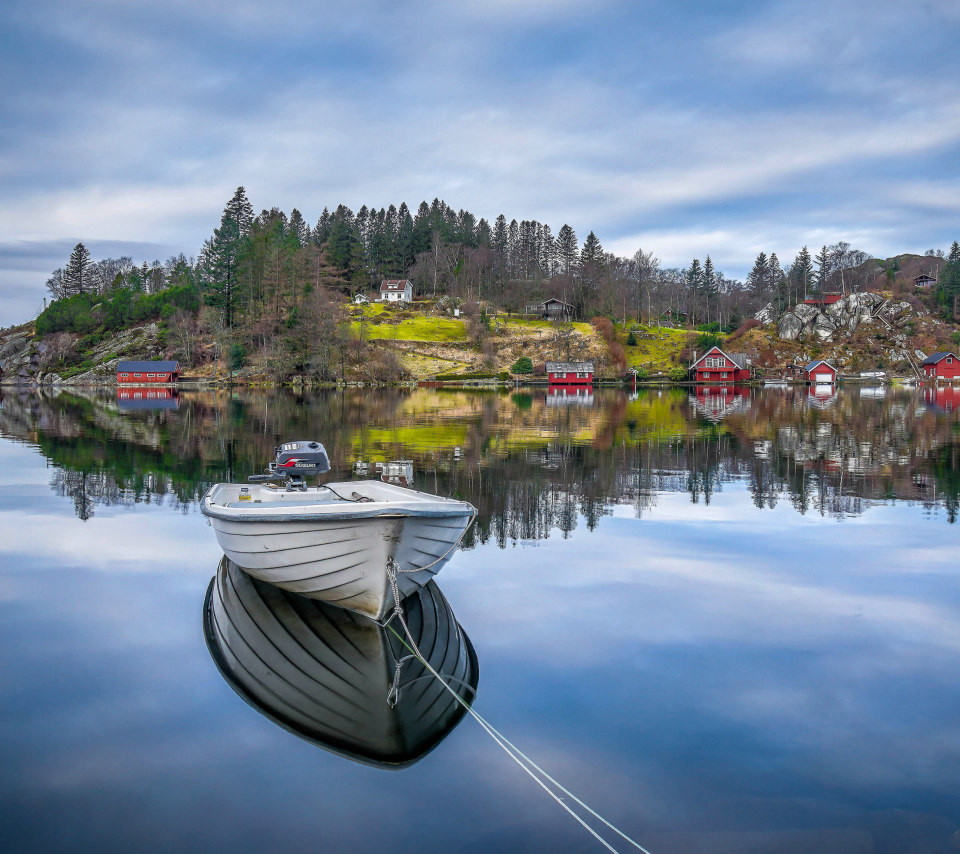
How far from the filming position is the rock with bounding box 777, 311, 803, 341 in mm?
129000

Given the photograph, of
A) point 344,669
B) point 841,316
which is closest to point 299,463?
point 344,669

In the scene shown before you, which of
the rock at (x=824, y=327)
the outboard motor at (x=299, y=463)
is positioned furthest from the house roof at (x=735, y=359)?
the outboard motor at (x=299, y=463)

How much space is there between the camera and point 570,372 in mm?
103250

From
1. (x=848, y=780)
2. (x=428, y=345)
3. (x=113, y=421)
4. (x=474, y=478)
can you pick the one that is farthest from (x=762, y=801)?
(x=428, y=345)

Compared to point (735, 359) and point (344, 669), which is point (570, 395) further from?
point (344, 669)

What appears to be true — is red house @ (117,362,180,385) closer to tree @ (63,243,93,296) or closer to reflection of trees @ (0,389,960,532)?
reflection of trees @ (0,389,960,532)

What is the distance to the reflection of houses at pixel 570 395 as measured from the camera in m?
66.3

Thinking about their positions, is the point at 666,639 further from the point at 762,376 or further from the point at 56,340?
the point at 56,340

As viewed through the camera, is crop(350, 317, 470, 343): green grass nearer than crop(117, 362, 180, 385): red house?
No

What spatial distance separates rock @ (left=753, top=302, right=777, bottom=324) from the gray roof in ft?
364

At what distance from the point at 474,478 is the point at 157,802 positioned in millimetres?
16925

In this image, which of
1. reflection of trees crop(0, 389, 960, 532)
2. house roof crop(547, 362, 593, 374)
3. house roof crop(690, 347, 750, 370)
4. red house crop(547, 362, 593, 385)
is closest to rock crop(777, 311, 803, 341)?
house roof crop(690, 347, 750, 370)

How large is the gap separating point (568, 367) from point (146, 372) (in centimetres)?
6360

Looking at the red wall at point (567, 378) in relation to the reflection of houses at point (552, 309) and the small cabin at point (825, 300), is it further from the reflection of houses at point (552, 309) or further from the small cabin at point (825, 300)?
the small cabin at point (825, 300)
